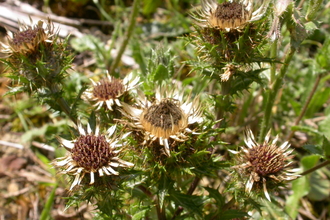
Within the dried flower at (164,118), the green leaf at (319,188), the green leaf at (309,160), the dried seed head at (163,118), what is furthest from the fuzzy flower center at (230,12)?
the green leaf at (319,188)

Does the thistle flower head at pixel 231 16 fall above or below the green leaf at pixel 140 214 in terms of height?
above

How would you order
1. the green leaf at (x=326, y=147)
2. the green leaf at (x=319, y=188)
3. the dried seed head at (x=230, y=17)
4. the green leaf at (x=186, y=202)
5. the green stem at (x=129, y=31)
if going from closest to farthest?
1. the dried seed head at (x=230, y=17)
2. the green leaf at (x=186, y=202)
3. the green leaf at (x=326, y=147)
4. the green leaf at (x=319, y=188)
5. the green stem at (x=129, y=31)

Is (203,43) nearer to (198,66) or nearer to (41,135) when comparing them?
(198,66)

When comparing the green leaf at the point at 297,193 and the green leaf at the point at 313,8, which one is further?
the green leaf at the point at 297,193

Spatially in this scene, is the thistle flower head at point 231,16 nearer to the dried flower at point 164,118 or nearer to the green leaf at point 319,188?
the dried flower at point 164,118

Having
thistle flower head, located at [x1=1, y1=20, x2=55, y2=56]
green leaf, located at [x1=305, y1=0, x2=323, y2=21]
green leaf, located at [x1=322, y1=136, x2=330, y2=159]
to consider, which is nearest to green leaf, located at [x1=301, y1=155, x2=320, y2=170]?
green leaf, located at [x1=322, y1=136, x2=330, y2=159]

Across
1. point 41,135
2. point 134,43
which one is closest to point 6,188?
point 41,135

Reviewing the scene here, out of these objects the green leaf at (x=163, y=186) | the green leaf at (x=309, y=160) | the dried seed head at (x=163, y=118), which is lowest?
the green leaf at (x=163, y=186)
